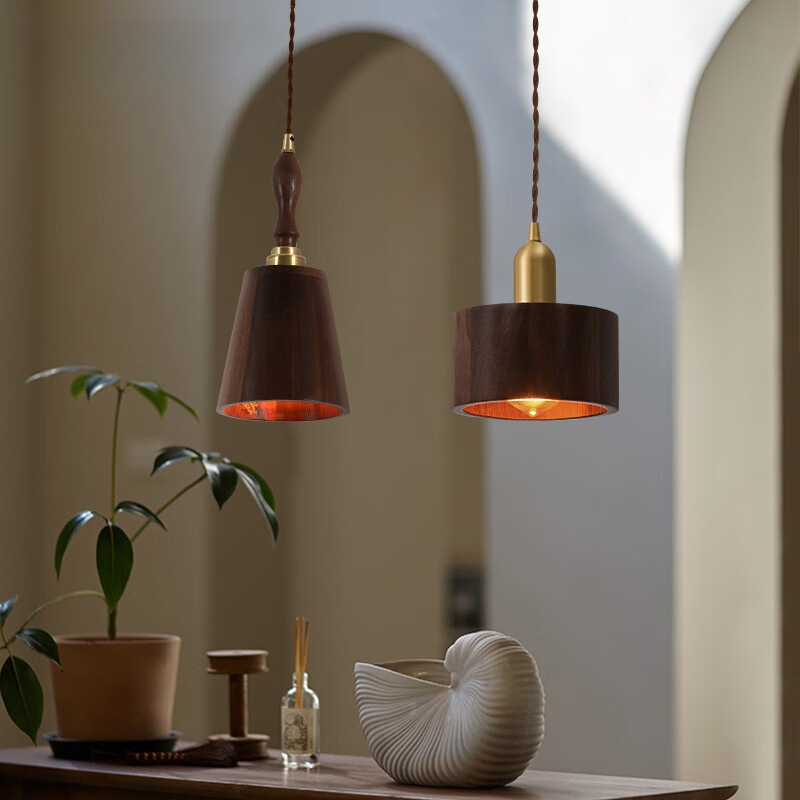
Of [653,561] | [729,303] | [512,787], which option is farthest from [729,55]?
[512,787]

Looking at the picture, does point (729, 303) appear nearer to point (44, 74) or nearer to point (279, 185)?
point (279, 185)

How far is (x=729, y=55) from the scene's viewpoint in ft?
10.1

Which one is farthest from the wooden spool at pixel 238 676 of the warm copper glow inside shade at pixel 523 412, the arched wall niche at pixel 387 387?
the arched wall niche at pixel 387 387

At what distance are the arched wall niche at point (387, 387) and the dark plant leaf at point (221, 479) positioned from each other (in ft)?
5.04

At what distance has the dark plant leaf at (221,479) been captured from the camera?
2.73 meters

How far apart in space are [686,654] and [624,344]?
66 centimetres

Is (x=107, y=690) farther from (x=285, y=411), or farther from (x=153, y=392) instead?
(x=285, y=411)

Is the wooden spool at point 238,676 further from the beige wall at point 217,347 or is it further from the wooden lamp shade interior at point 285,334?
the beige wall at point 217,347

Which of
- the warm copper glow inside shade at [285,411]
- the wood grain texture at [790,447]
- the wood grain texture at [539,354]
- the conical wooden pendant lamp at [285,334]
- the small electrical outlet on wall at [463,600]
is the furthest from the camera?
the small electrical outlet on wall at [463,600]

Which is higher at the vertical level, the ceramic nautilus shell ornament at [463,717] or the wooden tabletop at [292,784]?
the ceramic nautilus shell ornament at [463,717]

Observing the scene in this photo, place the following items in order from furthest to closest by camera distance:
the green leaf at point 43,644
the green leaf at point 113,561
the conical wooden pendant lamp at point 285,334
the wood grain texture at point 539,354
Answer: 1. the green leaf at point 113,561
2. the green leaf at point 43,644
3. the conical wooden pendant lamp at point 285,334
4. the wood grain texture at point 539,354

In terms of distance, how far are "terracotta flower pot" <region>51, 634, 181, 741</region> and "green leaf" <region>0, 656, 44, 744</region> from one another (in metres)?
0.09

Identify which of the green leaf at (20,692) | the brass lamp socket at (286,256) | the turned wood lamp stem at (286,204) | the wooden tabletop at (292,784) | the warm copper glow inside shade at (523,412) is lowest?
the wooden tabletop at (292,784)

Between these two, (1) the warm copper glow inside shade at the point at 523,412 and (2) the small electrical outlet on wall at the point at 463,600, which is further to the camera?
(2) the small electrical outlet on wall at the point at 463,600
